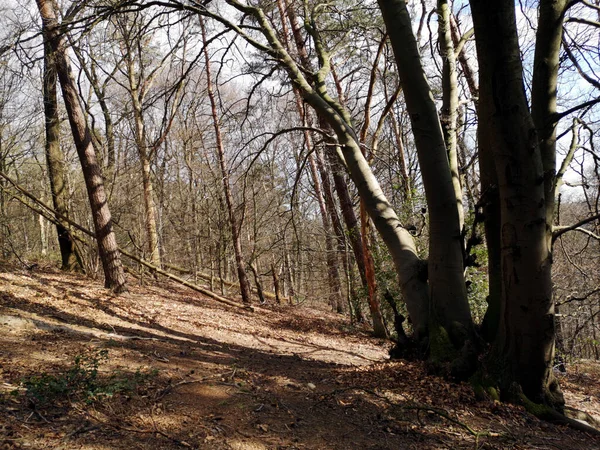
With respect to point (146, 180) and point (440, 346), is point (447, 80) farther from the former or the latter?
point (146, 180)

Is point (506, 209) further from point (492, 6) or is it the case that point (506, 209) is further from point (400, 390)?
point (400, 390)

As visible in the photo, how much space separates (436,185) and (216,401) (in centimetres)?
276

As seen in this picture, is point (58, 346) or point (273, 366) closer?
point (58, 346)

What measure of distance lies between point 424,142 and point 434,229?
2.82 ft

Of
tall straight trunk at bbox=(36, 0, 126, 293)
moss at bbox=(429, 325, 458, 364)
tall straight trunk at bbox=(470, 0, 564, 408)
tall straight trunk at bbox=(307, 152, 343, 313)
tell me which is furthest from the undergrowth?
tall straight trunk at bbox=(307, 152, 343, 313)

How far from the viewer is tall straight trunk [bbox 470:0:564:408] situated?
3.33 m

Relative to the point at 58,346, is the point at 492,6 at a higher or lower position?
higher

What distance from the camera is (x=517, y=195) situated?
11.2 feet

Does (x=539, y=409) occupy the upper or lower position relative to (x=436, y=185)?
lower

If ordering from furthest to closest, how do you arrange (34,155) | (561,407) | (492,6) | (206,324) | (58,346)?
(34,155)
(206,324)
(58,346)
(561,407)
(492,6)

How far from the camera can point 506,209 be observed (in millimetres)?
3510

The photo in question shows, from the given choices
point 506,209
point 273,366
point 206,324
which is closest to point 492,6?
→ point 506,209

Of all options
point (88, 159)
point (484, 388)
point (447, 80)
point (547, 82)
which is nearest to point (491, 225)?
point (547, 82)

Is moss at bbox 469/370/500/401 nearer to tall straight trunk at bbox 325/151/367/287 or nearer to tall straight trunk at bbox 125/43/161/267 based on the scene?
tall straight trunk at bbox 325/151/367/287
